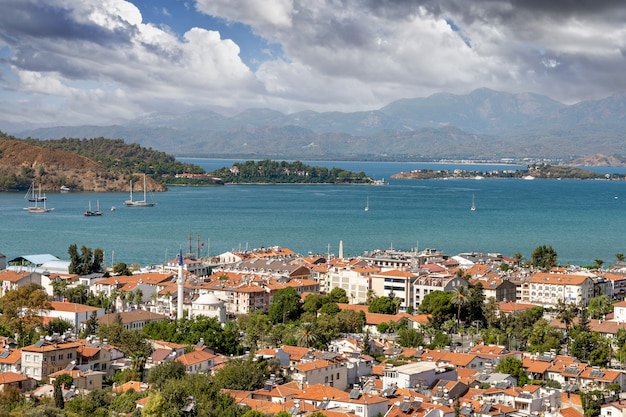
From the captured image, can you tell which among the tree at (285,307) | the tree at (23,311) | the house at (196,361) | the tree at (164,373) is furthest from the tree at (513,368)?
the tree at (23,311)

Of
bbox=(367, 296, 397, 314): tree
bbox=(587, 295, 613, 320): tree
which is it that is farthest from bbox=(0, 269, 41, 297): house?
bbox=(587, 295, 613, 320): tree

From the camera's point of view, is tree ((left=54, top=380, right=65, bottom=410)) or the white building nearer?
tree ((left=54, top=380, right=65, bottom=410))

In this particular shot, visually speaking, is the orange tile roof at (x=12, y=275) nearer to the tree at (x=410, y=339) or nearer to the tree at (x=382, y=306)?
the tree at (x=382, y=306)

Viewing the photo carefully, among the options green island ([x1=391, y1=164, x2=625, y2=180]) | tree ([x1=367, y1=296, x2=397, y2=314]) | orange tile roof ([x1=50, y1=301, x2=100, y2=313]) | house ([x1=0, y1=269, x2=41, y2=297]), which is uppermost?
green island ([x1=391, y1=164, x2=625, y2=180])

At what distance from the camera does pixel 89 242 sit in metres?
55.4

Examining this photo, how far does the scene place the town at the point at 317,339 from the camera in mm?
17703

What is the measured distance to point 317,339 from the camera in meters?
23.1

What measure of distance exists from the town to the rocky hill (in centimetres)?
7782

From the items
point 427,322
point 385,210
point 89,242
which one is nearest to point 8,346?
point 427,322

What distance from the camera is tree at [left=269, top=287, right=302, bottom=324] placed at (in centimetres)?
2881

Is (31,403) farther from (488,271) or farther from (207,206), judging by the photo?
(207,206)

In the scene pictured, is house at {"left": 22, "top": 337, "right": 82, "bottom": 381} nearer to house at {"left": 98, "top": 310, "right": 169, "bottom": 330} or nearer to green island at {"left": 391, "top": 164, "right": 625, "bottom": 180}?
house at {"left": 98, "top": 310, "right": 169, "bottom": 330}

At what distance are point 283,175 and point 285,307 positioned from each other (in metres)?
110

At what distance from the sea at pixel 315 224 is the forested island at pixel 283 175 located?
25.3 metres
